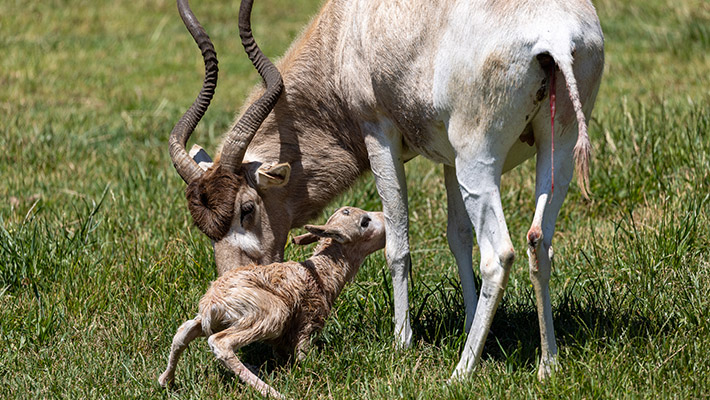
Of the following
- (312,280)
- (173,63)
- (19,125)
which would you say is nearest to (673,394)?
(312,280)

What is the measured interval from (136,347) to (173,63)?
322 inches

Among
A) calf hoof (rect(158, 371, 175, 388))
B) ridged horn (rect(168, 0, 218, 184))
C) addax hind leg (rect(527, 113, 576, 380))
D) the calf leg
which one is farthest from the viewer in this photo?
ridged horn (rect(168, 0, 218, 184))

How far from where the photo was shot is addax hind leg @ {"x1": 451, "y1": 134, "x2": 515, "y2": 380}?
4.27 meters

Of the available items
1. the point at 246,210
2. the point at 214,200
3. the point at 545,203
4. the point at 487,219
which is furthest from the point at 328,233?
the point at 545,203

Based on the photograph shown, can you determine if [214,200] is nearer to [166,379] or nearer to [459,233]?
[166,379]

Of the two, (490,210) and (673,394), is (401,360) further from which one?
(673,394)

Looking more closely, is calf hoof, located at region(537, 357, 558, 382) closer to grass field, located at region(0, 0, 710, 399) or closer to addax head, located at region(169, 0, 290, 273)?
grass field, located at region(0, 0, 710, 399)

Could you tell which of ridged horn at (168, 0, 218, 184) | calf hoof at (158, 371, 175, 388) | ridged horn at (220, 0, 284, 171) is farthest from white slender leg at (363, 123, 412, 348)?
calf hoof at (158, 371, 175, 388)

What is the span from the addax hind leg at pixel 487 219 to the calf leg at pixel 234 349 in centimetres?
92

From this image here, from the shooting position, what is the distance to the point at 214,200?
5.08 meters

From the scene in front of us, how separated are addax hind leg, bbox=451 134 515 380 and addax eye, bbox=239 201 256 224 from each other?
1.36m

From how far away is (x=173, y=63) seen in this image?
12586mm

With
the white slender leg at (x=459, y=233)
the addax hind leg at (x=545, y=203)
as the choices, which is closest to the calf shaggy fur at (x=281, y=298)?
the white slender leg at (x=459, y=233)

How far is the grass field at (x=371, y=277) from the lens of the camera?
4445mm
